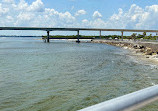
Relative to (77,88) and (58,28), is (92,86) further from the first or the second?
(58,28)

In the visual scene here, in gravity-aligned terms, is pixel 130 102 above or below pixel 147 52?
above

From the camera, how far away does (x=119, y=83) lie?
1914cm

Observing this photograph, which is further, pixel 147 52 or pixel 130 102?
pixel 147 52

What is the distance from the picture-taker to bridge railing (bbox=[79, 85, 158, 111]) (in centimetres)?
159

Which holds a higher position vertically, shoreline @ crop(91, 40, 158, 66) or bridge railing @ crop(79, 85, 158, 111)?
bridge railing @ crop(79, 85, 158, 111)

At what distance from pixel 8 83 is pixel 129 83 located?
37.2 feet

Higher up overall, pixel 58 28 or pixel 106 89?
pixel 58 28

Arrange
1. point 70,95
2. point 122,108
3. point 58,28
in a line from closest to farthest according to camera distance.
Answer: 1. point 122,108
2. point 70,95
3. point 58,28

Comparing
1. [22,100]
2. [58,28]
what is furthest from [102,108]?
[58,28]

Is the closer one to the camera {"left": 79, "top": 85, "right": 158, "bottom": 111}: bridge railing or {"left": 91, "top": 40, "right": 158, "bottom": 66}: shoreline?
{"left": 79, "top": 85, "right": 158, "bottom": 111}: bridge railing

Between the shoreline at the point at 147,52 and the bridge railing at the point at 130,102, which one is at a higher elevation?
the bridge railing at the point at 130,102

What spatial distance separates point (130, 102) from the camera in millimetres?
1771

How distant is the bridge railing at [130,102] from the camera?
1595 mm

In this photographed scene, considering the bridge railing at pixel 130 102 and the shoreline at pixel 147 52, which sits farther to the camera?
the shoreline at pixel 147 52
